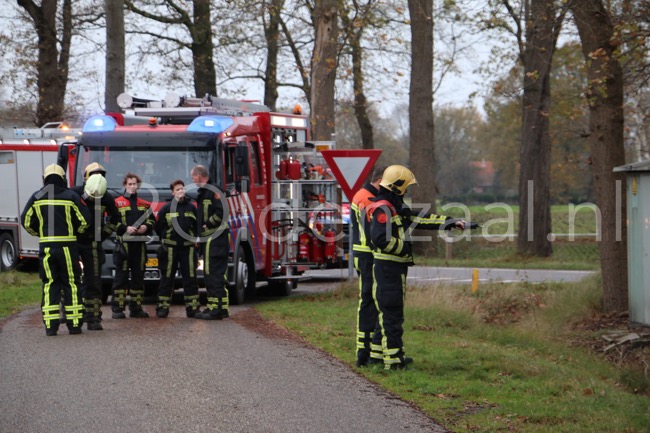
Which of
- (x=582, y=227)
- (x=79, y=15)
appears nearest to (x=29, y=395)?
(x=79, y=15)

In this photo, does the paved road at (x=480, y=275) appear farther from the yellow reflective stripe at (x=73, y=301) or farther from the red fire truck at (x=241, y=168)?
the yellow reflective stripe at (x=73, y=301)

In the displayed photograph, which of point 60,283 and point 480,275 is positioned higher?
point 60,283

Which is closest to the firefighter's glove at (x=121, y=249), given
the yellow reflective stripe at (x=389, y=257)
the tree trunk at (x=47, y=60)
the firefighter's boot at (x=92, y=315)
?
the firefighter's boot at (x=92, y=315)

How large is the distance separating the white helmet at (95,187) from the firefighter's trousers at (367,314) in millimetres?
3859

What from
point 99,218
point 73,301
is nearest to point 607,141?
point 99,218

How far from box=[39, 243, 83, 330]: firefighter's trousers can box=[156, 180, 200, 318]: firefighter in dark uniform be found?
1.93m

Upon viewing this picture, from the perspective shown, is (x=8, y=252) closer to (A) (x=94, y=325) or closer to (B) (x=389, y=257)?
(A) (x=94, y=325)

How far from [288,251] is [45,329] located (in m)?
6.08

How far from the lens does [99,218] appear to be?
12.4 meters

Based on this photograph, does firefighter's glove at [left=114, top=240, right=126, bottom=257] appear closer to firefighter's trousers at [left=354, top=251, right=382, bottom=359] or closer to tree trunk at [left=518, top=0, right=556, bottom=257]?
firefighter's trousers at [left=354, top=251, right=382, bottom=359]

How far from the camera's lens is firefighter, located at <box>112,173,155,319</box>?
1347 centimetres

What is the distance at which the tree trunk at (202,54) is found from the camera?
29.8 m

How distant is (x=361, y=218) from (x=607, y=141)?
6845 millimetres

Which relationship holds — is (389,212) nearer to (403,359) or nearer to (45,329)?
(403,359)
